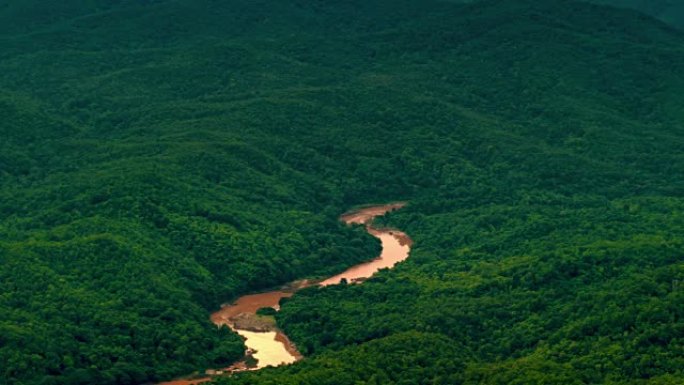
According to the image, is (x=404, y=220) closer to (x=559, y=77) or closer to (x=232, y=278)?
(x=232, y=278)

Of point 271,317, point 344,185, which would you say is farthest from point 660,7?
point 271,317

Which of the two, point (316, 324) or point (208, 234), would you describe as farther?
point (208, 234)

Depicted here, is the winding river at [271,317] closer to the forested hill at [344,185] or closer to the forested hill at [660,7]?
the forested hill at [344,185]

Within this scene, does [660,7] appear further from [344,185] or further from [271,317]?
[271,317]

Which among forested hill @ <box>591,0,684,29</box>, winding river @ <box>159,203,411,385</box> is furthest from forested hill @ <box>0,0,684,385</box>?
forested hill @ <box>591,0,684,29</box>

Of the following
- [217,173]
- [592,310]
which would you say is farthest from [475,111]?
[592,310]

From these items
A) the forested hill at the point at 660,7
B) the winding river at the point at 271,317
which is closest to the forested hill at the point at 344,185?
the winding river at the point at 271,317
